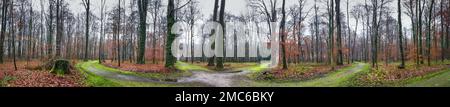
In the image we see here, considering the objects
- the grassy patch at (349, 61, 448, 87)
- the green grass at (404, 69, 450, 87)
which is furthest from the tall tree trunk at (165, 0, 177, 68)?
the green grass at (404, 69, 450, 87)

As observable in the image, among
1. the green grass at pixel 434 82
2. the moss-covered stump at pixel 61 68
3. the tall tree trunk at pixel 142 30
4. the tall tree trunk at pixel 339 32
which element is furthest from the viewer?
the tall tree trunk at pixel 339 32

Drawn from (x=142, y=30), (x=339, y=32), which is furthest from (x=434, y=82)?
(x=142, y=30)

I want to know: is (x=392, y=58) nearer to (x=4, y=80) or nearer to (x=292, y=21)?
(x=292, y=21)

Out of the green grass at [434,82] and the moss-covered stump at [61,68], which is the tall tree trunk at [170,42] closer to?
the moss-covered stump at [61,68]

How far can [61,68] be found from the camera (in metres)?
13.4

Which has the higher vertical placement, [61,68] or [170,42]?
[170,42]

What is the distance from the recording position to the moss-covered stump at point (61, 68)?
43.6 ft

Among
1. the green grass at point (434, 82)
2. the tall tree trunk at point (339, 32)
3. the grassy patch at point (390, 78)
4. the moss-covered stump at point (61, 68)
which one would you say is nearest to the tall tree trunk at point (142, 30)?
the moss-covered stump at point (61, 68)

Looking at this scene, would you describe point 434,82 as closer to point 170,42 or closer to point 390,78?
point 390,78

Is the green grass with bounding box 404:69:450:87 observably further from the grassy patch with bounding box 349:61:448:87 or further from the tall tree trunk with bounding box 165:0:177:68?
the tall tree trunk with bounding box 165:0:177:68

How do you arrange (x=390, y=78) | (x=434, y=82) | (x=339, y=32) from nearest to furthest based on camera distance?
(x=434, y=82), (x=390, y=78), (x=339, y=32)

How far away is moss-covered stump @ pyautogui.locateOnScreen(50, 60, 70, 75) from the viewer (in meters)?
13.3
